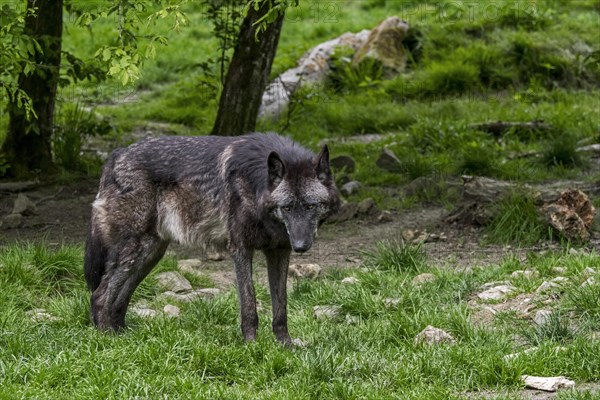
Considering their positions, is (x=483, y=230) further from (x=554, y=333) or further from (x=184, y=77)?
(x=184, y=77)

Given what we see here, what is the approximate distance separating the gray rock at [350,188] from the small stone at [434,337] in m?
5.31

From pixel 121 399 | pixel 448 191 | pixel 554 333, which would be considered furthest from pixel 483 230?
pixel 121 399

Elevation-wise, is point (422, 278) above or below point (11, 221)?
above

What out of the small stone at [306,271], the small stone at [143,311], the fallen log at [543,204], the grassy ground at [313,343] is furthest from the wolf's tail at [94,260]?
the fallen log at [543,204]

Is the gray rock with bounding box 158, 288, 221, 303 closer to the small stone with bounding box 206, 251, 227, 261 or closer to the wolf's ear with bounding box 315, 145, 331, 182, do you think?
the small stone with bounding box 206, 251, 227, 261

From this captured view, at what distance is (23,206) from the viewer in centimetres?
1107

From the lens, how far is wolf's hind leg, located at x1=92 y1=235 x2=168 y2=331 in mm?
7469

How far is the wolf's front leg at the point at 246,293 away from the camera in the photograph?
23.4ft

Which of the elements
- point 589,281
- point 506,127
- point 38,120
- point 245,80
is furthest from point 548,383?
point 506,127

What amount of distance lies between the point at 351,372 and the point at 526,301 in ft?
7.25

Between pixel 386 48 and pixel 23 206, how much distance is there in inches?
313

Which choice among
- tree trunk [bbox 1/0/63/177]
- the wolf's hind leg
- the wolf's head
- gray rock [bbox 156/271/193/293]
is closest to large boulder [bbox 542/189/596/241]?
the wolf's head

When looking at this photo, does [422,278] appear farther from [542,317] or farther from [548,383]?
[548,383]

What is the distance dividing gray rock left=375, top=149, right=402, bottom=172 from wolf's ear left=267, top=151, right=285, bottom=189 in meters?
6.02
